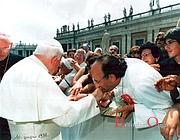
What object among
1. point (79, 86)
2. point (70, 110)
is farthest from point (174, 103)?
point (79, 86)

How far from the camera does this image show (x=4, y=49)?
405cm

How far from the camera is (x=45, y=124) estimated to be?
2.77 metres

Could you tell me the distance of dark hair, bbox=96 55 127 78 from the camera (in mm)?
2652

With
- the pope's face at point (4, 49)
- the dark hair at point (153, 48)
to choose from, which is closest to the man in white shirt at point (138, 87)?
the dark hair at point (153, 48)

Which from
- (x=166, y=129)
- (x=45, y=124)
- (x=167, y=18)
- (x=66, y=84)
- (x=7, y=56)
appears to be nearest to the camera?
(x=166, y=129)

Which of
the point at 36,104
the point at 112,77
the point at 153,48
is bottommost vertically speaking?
the point at 36,104

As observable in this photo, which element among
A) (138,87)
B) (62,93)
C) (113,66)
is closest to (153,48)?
(138,87)

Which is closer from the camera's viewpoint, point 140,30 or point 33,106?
point 33,106

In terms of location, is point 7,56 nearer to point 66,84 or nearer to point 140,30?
point 66,84

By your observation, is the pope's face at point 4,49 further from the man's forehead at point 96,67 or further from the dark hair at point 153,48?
the man's forehead at point 96,67

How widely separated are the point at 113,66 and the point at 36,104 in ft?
1.81

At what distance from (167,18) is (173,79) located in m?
27.0

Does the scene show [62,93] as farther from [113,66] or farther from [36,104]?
[113,66]

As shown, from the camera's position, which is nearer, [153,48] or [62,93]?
[62,93]
